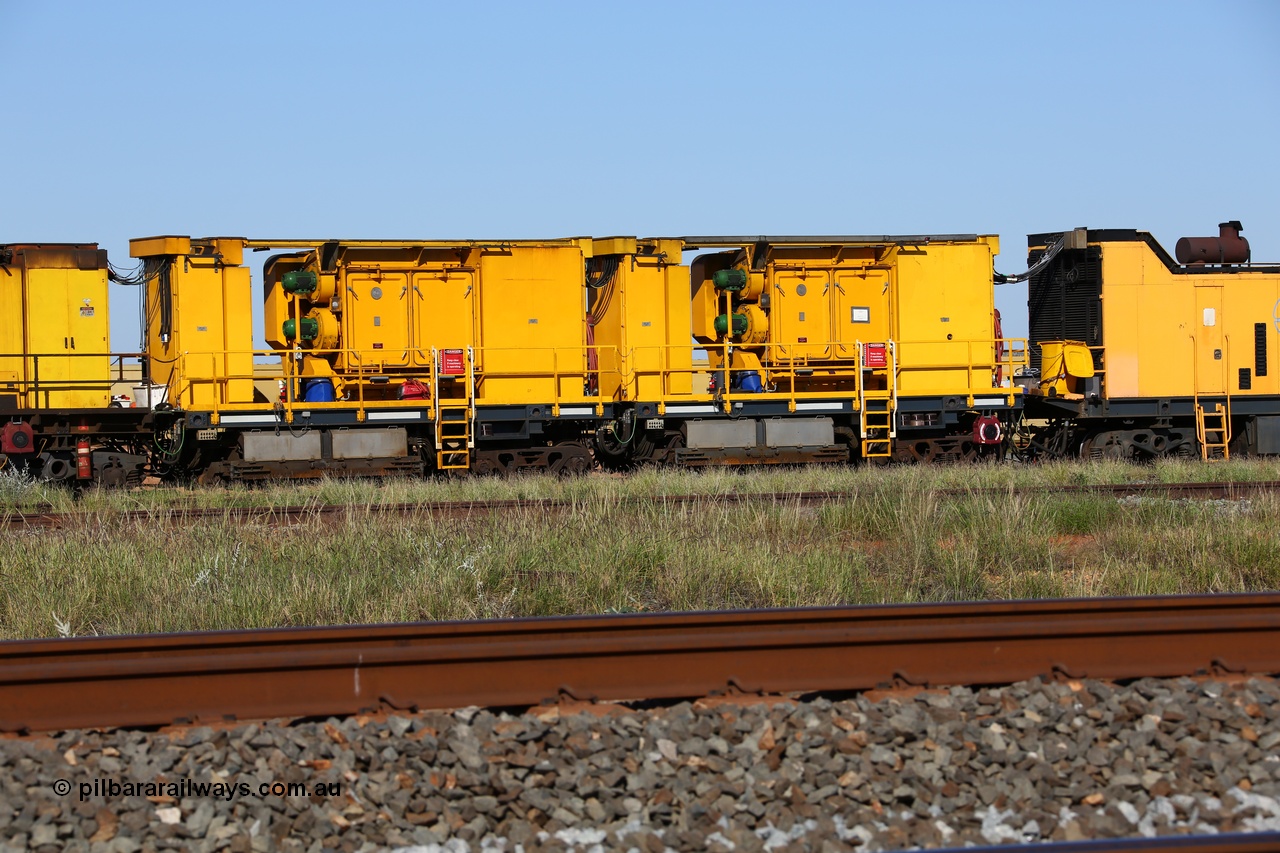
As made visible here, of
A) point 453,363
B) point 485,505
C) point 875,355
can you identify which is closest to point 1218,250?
point 875,355

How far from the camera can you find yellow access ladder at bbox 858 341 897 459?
18.0 metres

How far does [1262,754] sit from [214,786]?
4039mm

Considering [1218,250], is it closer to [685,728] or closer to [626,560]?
[626,560]

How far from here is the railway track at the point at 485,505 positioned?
35.6 feet

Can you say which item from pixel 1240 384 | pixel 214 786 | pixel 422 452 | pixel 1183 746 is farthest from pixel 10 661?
pixel 1240 384

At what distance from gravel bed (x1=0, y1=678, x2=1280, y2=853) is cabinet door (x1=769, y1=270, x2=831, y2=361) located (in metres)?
13.4

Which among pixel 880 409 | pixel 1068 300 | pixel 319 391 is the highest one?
pixel 1068 300

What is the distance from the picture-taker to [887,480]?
13422 mm

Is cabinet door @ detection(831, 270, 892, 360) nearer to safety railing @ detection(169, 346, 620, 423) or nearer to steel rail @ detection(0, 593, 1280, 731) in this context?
safety railing @ detection(169, 346, 620, 423)

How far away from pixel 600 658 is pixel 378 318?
42.3ft

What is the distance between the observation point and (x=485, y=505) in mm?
11688

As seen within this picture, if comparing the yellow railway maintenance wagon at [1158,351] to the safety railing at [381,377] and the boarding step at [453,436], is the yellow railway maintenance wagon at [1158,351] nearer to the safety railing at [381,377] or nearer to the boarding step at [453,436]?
the safety railing at [381,377]

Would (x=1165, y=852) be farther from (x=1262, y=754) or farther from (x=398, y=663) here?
(x=398, y=663)

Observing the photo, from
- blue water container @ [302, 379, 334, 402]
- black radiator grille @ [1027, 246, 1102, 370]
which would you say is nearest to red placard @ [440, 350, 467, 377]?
blue water container @ [302, 379, 334, 402]
